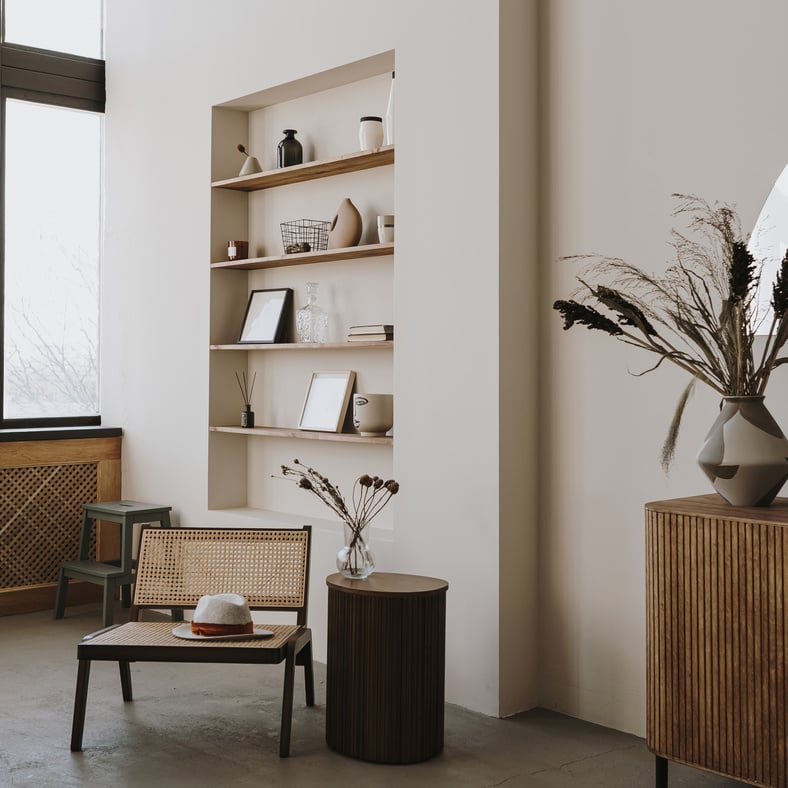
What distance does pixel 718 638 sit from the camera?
2768 mm

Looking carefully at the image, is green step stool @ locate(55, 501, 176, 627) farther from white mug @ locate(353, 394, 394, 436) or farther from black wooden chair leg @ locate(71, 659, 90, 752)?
black wooden chair leg @ locate(71, 659, 90, 752)

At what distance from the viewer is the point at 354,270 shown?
477cm

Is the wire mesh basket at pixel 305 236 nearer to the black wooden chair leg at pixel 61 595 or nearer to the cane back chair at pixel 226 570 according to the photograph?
the cane back chair at pixel 226 570

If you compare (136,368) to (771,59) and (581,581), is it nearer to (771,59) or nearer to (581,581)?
(581,581)

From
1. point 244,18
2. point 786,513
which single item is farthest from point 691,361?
point 244,18

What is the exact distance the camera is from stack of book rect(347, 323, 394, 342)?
14.3ft

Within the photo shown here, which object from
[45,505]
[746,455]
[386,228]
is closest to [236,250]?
[386,228]

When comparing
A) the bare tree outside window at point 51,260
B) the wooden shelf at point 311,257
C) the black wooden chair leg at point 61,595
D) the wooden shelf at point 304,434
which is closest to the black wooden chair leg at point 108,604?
the black wooden chair leg at point 61,595

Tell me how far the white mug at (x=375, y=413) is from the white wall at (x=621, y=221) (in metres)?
0.87

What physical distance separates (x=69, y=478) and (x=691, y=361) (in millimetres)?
3744

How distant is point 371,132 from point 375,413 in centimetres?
123

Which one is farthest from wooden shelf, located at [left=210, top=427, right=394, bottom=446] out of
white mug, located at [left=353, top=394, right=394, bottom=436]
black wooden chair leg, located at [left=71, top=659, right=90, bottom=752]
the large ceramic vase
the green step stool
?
the large ceramic vase

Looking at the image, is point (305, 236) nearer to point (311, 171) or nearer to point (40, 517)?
point (311, 171)

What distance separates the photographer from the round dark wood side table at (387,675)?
10.7 feet
